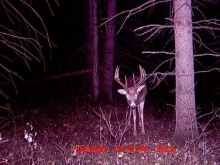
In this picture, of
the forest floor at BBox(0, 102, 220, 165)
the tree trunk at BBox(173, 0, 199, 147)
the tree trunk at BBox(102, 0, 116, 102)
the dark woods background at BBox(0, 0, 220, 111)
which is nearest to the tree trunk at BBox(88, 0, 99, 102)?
the dark woods background at BBox(0, 0, 220, 111)

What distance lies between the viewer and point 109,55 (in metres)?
15.2

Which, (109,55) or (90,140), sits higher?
(109,55)

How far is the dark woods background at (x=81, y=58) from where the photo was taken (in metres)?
16.0

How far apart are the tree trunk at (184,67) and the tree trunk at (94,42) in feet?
21.2

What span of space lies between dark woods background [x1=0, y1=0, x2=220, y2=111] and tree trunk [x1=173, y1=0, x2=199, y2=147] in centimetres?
526

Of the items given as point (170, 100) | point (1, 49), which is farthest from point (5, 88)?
point (170, 100)

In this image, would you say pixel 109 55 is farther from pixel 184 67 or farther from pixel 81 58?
pixel 184 67

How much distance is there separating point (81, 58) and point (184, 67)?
30.4ft

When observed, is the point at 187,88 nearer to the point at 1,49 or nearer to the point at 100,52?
the point at 100,52

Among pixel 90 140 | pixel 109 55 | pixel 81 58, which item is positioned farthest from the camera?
pixel 81 58
